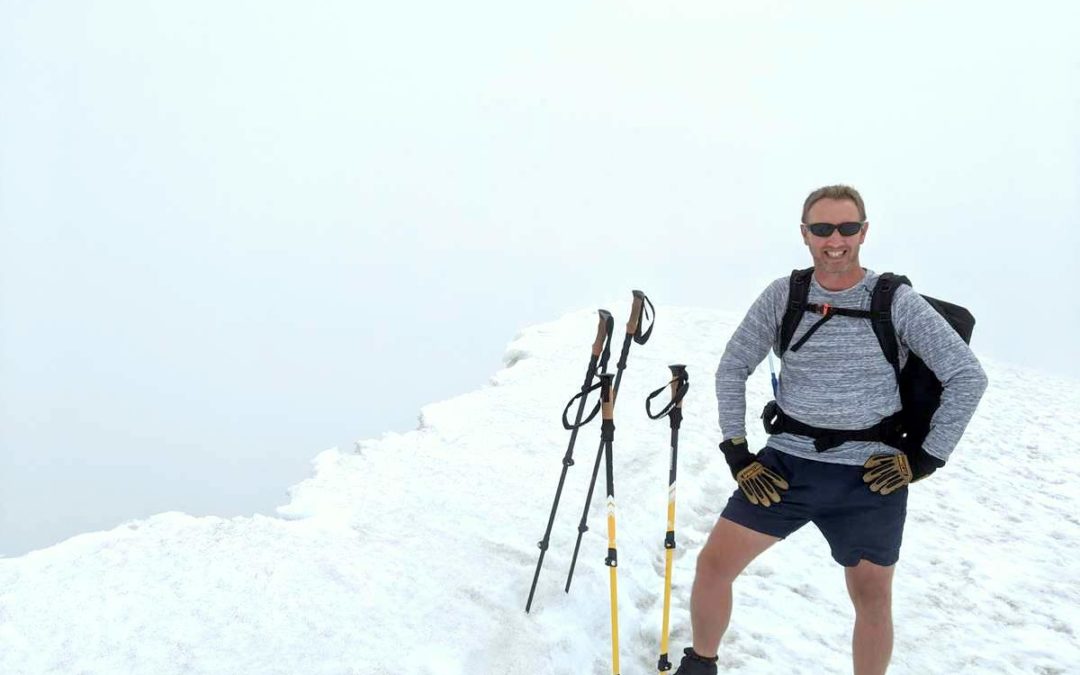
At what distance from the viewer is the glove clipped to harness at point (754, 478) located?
3.84 m

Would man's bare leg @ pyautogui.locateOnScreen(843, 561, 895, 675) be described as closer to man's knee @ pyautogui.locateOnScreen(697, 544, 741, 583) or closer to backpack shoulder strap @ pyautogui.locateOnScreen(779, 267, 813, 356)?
man's knee @ pyautogui.locateOnScreen(697, 544, 741, 583)

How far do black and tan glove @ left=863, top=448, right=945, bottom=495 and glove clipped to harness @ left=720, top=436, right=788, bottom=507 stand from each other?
419 mm

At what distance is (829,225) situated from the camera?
3.78 metres

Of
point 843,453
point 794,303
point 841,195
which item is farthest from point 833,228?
point 843,453

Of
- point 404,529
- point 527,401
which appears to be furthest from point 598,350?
point 527,401

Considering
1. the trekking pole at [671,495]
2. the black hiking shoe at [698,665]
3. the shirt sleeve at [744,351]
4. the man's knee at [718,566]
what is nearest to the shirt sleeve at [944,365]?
the shirt sleeve at [744,351]

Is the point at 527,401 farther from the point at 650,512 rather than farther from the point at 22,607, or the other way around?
the point at 22,607

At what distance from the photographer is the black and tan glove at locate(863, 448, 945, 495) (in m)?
3.64

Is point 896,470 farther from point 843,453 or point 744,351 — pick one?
point 744,351

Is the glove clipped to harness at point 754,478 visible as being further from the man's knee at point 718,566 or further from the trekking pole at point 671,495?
the trekking pole at point 671,495

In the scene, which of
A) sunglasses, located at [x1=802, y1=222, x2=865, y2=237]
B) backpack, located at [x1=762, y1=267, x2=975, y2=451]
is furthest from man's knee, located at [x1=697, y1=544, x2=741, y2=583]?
sunglasses, located at [x1=802, y1=222, x2=865, y2=237]

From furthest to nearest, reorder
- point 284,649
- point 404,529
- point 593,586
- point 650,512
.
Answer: point 650,512, point 404,529, point 593,586, point 284,649

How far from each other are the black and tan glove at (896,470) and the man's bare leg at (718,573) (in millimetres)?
561

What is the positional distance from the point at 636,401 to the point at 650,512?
4.66 meters
